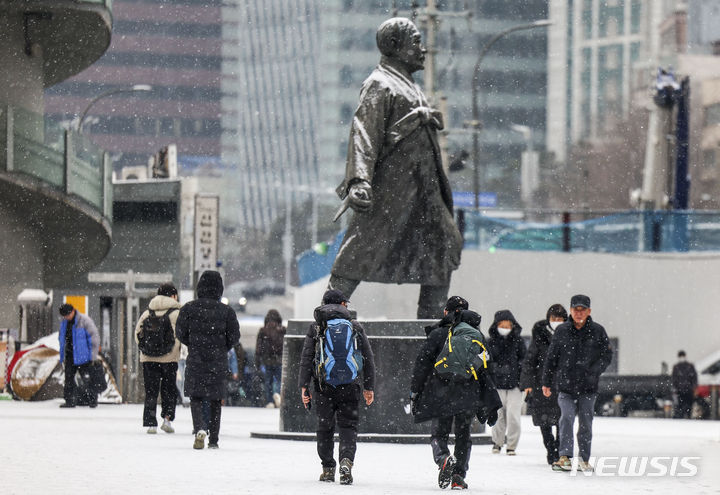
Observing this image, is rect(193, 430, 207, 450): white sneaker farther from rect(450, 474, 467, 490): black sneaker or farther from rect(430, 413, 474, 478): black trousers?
rect(450, 474, 467, 490): black sneaker

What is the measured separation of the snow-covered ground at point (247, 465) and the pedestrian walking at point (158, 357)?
0.98ft

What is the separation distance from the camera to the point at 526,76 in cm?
16000

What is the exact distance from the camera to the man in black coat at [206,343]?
1568 centimetres

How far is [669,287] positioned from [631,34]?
13679 cm

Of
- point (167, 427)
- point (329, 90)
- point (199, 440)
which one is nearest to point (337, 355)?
point (199, 440)

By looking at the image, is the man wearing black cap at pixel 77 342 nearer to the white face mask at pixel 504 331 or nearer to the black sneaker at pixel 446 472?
the white face mask at pixel 504 331

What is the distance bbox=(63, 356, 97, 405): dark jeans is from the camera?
2462cm

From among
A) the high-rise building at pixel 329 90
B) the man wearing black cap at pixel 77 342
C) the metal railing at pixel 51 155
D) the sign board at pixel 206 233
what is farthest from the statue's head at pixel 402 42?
the high-rise building at pixel 329 90

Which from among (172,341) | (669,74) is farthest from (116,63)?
(172,341)

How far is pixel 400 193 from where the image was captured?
1636 cm

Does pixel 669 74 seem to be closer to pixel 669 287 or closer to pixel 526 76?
pixel 669 287

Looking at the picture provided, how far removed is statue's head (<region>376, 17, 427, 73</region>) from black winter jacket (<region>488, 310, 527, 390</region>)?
285 cm

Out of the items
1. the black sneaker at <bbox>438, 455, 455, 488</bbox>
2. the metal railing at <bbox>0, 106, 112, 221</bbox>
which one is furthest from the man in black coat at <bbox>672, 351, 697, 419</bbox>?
the black sneaker at <bbox>438, 455, 455, 488</bbox>
